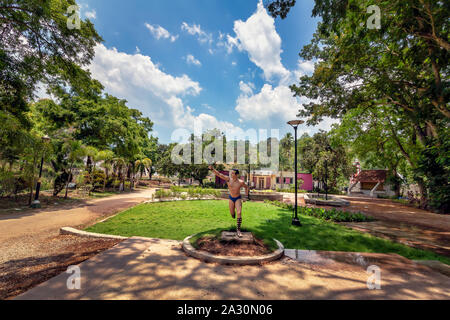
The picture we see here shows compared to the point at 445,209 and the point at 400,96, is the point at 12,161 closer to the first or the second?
the point at 400,96

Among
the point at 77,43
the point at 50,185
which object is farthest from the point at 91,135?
the point at 77,43

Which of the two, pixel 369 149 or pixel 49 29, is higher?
pixel 49 29

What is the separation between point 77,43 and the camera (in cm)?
933

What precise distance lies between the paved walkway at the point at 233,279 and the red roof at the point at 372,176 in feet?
104

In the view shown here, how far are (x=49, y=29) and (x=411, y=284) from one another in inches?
617

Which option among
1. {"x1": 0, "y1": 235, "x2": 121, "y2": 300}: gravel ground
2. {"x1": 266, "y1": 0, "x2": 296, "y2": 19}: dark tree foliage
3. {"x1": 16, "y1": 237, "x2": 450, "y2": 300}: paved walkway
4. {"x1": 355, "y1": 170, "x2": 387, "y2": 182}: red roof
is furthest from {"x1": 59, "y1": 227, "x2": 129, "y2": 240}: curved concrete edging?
{"x1": 355, "y1": 170, "x2": 387, "y2": 182}: red roof

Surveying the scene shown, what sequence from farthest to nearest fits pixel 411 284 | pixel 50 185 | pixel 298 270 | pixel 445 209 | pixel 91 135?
pixel 91 135 < pixel 50 185 < pixel 445 209 < pixel 298 270 < pixel 411 284

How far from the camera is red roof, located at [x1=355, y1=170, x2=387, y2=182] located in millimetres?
28547

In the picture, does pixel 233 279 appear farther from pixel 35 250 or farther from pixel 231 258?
pixel 35 250

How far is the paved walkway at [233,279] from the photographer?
8.62 feet

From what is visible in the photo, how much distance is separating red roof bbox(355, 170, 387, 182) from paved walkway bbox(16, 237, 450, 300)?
31804 millimetres

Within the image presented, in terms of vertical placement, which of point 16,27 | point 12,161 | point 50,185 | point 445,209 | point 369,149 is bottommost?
point 445,209

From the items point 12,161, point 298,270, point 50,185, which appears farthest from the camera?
point 50,185

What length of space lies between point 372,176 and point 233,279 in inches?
1432
